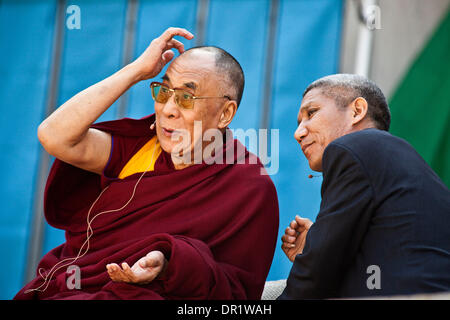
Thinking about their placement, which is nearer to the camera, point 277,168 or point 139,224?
point 139,224

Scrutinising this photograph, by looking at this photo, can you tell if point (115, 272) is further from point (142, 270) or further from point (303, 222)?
point (303, 222)

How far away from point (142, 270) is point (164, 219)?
1.45 feet

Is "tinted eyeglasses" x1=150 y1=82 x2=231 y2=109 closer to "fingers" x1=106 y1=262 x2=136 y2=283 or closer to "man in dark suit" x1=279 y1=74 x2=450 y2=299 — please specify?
"man in dark suit" x1=279 y1=74 x2=450 y2=299

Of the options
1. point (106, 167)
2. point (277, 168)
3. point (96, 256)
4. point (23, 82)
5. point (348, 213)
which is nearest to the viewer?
point (348, 213)

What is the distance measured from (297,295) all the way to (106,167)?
1.06m

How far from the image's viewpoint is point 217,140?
9.16ft

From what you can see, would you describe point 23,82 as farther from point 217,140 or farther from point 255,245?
point 255,245

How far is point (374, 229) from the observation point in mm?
2117

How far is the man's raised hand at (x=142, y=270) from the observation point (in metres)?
2.03

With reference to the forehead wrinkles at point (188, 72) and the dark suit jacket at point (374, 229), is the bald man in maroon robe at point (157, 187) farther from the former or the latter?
the dark suit jacket at point (374, 229)

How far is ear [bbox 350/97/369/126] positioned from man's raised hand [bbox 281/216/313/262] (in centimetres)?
50

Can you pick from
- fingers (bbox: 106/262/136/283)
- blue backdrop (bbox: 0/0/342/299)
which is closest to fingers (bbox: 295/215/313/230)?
fingers (bbox: 106/262/136/283)

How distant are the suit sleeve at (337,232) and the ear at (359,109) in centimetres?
42

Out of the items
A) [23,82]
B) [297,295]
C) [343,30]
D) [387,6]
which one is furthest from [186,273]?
[23,82]
